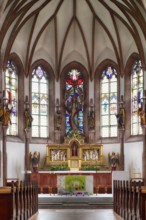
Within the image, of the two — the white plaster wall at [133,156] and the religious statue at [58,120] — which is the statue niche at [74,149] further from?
the white plaster wall at [133,156]

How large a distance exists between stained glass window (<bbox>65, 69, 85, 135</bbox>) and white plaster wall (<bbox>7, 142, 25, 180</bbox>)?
12.6 ft

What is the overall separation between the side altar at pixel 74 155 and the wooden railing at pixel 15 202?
1304 cm

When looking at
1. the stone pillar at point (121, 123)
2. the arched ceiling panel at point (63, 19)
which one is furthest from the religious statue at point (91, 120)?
the arched ceiling panel at point (63, 19)

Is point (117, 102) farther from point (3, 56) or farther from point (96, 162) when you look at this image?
point (3, 56)

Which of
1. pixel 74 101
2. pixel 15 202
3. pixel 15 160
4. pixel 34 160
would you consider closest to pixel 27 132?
pixel 34 160

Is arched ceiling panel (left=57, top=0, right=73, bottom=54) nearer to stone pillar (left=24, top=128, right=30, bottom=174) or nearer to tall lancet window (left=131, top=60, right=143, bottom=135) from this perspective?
tall lancet window (left=131, top=60, right=143, bottom=135)

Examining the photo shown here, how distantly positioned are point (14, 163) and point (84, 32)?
34.2 feet

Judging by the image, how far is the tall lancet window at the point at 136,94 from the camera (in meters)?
31.8

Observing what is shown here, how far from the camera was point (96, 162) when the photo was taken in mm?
31656

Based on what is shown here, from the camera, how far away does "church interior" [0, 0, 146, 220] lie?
2997 cm

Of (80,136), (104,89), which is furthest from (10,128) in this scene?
(104,89)

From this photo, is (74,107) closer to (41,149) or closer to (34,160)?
(41,149)

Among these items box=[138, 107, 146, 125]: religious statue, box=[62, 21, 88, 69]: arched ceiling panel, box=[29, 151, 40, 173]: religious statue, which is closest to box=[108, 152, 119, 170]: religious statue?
box=[138, 107, 146, 125]: religious statue

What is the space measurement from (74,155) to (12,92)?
605cm
